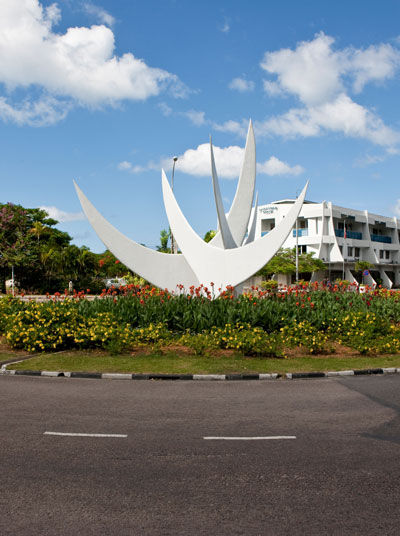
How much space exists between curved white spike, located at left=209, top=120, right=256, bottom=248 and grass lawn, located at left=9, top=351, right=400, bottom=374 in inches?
405

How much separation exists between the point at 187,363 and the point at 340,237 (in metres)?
55.1

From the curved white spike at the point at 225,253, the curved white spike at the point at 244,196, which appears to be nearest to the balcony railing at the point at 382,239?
the curved white spike at the point at 244,196

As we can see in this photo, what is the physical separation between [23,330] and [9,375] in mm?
2366

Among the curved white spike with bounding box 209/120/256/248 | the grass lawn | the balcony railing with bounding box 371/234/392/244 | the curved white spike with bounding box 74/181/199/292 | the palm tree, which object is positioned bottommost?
the grass lawn

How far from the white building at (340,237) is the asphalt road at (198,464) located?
5298 cm

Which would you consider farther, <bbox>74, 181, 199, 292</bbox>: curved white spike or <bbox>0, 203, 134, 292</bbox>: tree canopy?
<bbox>0, 203, 134, 292</bbox>: tree canopy

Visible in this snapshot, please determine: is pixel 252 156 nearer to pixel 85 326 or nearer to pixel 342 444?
pixel 85 326

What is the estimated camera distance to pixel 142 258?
19969mm

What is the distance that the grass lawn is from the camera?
10.2m

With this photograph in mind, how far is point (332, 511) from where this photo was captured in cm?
398

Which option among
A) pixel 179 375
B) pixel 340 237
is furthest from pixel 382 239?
pixel 179 375

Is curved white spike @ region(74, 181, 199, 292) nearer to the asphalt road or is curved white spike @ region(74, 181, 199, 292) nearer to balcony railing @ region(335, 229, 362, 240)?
the asphalt road

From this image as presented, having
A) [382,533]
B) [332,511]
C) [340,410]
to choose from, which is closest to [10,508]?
[332,511]

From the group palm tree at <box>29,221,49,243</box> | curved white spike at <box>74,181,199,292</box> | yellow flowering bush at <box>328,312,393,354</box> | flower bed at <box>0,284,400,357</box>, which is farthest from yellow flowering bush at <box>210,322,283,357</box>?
palm tree at <box>29,221,49,243</box>
